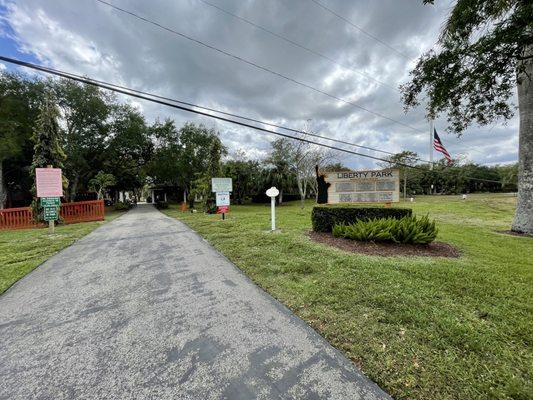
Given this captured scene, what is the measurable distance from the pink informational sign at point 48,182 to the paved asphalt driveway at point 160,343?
20.5 ft

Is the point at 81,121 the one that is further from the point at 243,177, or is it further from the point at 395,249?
the point at 395,249

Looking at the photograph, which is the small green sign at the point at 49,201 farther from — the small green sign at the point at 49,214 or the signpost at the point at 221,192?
the signpost at the point at 221,192

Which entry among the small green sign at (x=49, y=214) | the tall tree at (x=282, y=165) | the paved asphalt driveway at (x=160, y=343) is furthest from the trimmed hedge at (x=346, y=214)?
the tall tree at (x=282, y=165)

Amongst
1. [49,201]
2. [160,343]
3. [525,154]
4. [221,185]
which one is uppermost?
[525,154]

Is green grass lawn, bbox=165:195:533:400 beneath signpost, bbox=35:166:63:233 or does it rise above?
beneath

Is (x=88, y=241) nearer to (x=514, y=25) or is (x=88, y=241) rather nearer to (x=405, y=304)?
(x=405, y=304)

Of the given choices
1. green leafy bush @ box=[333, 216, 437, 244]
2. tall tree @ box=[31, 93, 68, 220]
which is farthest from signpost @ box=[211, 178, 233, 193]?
tall tree @ box=[31, 93, 68, 220]

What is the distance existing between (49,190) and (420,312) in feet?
38.9

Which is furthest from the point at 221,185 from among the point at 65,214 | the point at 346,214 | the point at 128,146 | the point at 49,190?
the point at 128,146

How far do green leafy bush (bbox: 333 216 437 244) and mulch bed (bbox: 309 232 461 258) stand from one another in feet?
0.47

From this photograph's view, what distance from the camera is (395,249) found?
5531mm

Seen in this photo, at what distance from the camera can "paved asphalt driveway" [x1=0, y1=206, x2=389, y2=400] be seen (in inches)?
71.8

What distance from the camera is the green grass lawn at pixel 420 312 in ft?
6.14

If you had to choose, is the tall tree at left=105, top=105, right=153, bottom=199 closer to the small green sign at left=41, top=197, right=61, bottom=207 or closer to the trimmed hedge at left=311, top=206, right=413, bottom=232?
the small green sign at left=41, top=197, right=61, bottom=207
